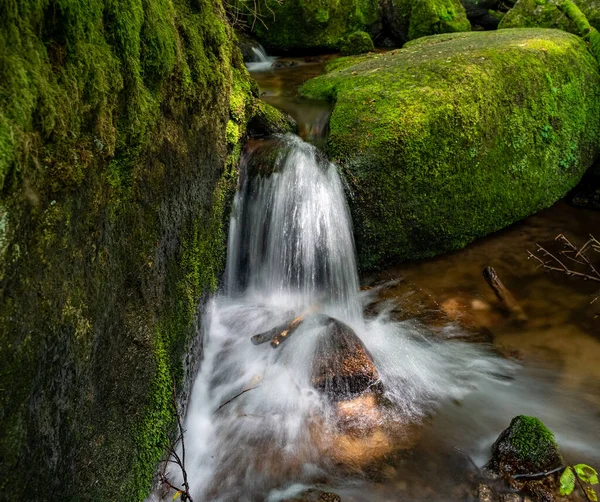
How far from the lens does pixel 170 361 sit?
9.32ft

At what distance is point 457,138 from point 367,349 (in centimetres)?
280

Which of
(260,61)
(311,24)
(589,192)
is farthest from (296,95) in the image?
(589,192)

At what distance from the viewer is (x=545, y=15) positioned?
8.48m

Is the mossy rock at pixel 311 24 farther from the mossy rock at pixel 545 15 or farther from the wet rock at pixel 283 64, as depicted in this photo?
the mossy rock at pixel 545 15

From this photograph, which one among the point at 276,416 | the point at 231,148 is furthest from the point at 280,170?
the point at 276,416

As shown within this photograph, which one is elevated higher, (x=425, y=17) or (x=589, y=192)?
(x=425, y=17)

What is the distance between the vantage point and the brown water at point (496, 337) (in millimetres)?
3084

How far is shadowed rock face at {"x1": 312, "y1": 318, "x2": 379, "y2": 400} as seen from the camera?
3.67m

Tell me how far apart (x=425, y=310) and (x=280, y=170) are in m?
2.25

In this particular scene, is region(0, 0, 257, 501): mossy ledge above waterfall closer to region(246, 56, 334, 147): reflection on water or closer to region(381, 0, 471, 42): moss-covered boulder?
region(246, 56, 334, 147): reflection on water

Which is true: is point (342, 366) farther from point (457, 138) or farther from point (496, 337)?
point (457, 138)

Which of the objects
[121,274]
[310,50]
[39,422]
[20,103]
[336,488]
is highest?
[310,50]

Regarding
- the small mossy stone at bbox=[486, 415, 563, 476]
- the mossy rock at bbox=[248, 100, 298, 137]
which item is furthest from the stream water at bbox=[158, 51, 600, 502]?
the mossy rock at bbox=[248, 100, 298, 137]

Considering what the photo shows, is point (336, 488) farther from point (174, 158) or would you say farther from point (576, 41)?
point (576, 41)
